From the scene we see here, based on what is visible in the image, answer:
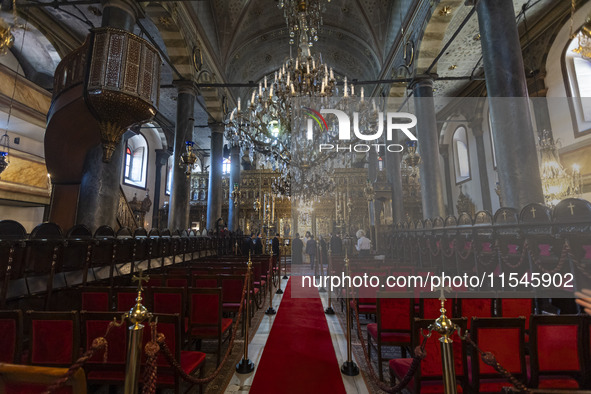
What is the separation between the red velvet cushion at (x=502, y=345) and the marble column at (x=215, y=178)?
11.0m

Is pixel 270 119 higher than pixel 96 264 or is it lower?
higher

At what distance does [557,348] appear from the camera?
1.73 meters

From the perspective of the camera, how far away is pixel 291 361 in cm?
279

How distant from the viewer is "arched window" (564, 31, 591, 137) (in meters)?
8.09

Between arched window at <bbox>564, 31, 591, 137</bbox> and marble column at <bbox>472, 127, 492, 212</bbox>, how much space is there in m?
4.76

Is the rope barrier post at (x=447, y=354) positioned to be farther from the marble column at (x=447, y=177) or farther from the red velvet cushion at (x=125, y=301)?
the marble column at (x=447, y=177)

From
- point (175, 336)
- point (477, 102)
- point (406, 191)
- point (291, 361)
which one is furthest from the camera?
point (406, 191)

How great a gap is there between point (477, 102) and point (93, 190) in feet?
52.0

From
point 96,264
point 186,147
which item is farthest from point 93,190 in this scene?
point 186,147

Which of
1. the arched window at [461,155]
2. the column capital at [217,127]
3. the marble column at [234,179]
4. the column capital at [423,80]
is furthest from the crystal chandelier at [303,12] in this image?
the arched window at [461,155]

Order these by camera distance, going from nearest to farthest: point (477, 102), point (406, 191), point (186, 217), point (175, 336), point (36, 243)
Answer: point (175, 336) < point (36, 243) < point (186, 217) < point (477, 102) < point (406, 191)

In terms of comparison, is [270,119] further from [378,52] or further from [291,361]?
[378,52]

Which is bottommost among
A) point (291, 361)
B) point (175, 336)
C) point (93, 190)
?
point (291, 361)

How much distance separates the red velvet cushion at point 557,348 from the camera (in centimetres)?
172
